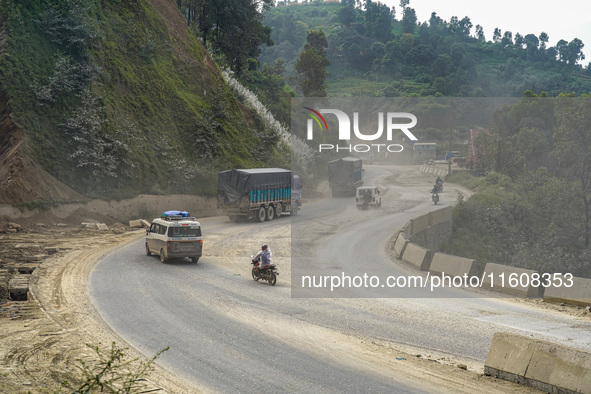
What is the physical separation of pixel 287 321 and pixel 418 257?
12.6 meters

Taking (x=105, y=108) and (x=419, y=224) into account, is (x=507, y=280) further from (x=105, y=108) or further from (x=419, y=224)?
(x=105, y=108)

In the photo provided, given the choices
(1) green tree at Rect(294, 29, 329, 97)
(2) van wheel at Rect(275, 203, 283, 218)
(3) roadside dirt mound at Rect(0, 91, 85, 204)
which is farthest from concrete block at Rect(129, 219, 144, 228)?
(1) green tree at Rect(294, 29, 329, 97)

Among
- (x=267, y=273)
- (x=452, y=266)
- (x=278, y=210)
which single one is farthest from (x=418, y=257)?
(x=278, y=210)

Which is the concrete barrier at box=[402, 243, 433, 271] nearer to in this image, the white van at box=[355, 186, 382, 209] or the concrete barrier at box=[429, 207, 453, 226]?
the concrete barrier at box=[429, 207, 453, 226]

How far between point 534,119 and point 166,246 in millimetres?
73930

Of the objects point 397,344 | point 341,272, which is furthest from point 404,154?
point 397,344

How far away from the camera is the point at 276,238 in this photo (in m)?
36.1

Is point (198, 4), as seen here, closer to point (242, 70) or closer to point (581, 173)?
point (242, 70)

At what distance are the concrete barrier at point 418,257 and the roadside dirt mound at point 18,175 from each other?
21.1 m

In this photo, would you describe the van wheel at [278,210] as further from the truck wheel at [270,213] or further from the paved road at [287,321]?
the paved road at [287,321]

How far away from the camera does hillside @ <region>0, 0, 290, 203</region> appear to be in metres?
38.5

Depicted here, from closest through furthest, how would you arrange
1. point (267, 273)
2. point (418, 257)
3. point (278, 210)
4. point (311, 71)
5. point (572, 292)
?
point (572, 292) < point (267, 273) < point (418, 257) < point (278, 210) < point (311, 71)

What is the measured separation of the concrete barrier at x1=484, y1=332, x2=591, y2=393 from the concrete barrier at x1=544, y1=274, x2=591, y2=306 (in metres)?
8.43

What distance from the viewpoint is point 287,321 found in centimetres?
1723
